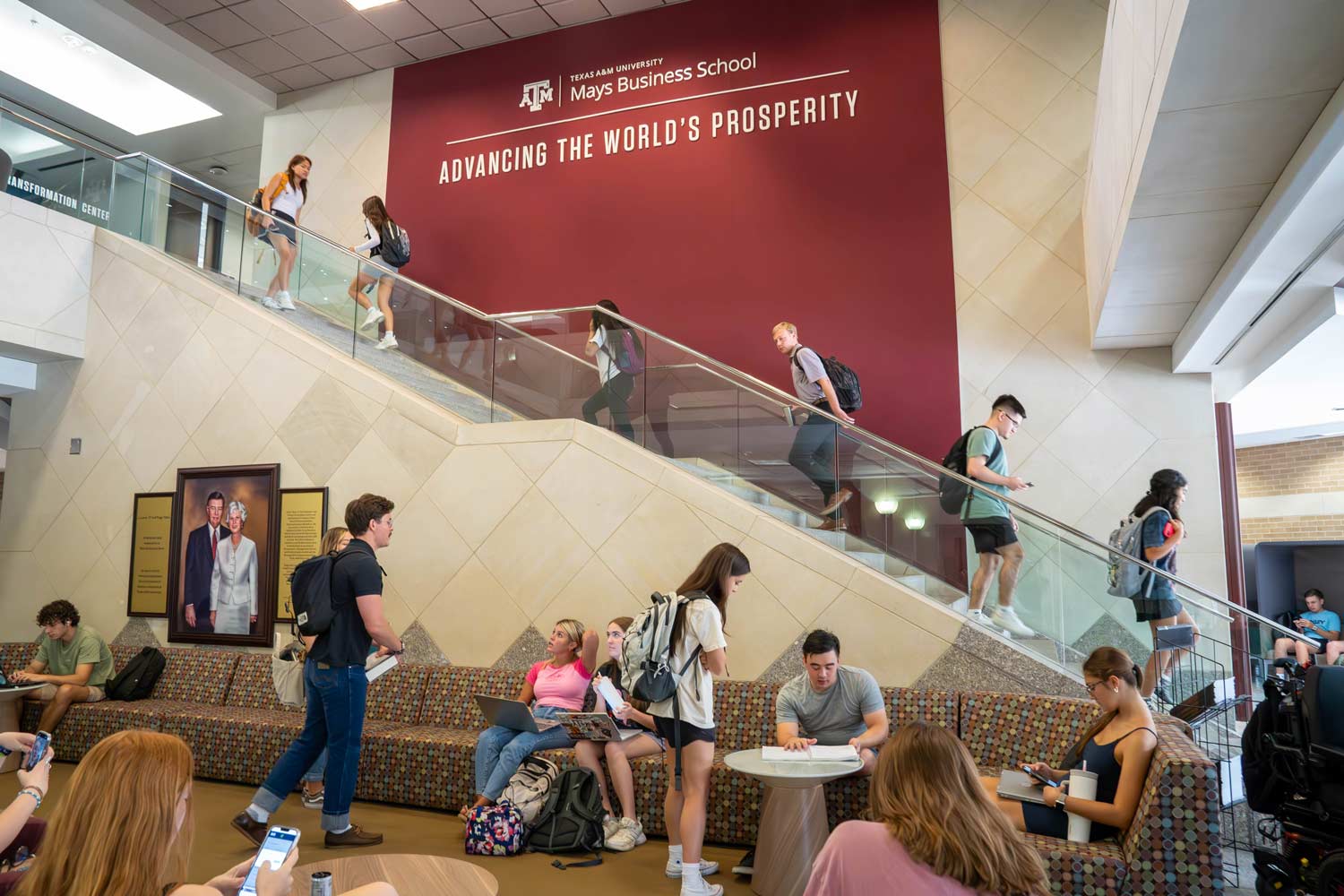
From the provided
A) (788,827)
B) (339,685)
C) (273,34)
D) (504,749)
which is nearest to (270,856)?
(788,827)

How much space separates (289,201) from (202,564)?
11.4ft

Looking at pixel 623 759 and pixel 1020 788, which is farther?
pixel 623 759

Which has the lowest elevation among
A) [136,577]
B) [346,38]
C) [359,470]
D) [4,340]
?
[136,577]

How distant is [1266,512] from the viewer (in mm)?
11281

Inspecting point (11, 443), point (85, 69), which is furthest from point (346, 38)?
point (11, 443)

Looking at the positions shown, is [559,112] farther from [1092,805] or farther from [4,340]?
[1092,805]

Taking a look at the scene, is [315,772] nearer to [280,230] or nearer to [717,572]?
[717,572]

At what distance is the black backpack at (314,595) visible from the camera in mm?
4281

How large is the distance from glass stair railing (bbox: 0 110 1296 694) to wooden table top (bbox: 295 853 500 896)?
3039 mm

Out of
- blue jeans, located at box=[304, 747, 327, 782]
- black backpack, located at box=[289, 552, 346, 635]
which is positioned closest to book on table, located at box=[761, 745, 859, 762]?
black backpack, located at box=[289, 552, 346, 635]

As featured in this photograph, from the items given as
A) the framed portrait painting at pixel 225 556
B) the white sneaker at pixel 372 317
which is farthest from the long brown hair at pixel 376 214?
the framed portrait painting at pixel 225 556

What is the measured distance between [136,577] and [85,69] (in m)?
6.32

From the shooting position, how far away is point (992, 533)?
509cm

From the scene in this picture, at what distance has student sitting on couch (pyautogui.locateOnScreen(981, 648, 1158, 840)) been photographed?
3.21 meters
